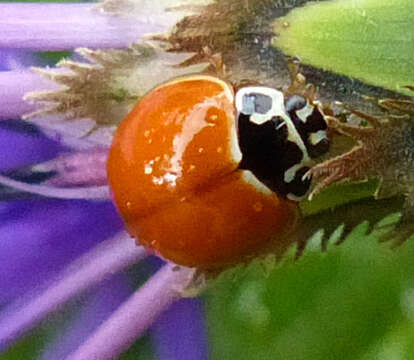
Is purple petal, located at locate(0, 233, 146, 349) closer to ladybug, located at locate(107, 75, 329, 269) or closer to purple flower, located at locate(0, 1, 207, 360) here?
purple flower, located at locate(0, 1, 207, 360)

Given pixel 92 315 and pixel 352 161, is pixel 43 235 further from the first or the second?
pixel 352 161

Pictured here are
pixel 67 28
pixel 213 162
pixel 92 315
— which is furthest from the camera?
pixel 92 315

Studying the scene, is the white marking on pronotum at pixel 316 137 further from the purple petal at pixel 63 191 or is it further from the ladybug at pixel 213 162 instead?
the purple petal at pixel 63 191

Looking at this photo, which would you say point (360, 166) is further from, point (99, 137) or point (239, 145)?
point (99, 137)

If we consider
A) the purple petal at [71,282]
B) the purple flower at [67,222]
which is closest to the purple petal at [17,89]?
the purple flower at [67,222]

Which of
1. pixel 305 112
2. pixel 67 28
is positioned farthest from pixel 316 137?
pixel 67 28
